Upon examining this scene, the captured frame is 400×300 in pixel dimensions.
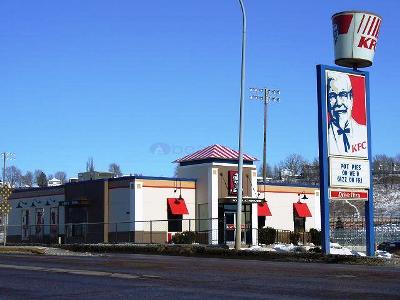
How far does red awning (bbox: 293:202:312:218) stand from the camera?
174ft

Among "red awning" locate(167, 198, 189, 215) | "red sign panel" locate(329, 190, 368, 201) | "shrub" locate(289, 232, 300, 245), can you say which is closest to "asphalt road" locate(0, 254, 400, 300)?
"red sign panel" locate(329, 190, 368, 201)

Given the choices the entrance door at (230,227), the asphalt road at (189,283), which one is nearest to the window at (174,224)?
the entrance door at (230,227)

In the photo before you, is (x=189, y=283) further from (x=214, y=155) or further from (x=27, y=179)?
(x=27, y=179)

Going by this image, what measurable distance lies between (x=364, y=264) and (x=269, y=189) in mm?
31239

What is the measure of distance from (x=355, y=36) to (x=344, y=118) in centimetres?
286

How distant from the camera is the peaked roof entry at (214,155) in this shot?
46.0 meters

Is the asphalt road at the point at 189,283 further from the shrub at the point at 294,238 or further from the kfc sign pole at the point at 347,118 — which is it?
the shrub at the point at 294,238

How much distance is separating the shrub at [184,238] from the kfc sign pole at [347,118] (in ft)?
60.3

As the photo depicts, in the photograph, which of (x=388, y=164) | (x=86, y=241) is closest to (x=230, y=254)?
(x=86, y=241)

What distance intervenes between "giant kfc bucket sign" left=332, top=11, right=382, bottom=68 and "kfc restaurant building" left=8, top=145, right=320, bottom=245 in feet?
63.7

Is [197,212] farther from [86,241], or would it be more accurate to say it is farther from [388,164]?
[388,164]

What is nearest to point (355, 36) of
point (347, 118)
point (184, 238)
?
point (347, 118)

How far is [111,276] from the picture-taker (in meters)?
14.9

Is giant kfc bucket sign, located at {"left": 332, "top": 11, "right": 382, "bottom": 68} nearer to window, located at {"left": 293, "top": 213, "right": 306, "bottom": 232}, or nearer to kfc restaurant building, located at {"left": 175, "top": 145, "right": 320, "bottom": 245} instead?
kfc restaurant building, located at {"left": 175, "top": 145, "right": 320, "bottom": 245}
